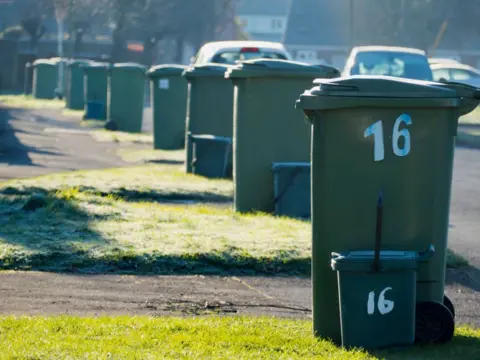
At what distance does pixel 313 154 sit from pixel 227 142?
9096 millimetres

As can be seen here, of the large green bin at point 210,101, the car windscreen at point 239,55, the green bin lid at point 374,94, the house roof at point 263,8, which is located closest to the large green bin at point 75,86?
the car windscreen at point 239,55

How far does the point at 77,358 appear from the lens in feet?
19.4

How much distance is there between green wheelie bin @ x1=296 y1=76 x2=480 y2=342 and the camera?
650 cm

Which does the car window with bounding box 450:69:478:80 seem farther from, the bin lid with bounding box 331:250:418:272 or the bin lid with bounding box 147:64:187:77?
the bin lid with bounding box 331:250:418:272

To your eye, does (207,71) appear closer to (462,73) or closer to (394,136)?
(394,136)

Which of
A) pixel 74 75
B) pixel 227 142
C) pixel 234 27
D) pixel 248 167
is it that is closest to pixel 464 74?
pixel 74 75

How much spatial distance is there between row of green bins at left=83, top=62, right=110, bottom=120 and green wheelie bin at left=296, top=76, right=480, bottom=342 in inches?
1016

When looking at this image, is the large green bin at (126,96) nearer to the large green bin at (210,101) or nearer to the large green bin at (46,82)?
the large green bin at (210,101)

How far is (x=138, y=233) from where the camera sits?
33.5 feet

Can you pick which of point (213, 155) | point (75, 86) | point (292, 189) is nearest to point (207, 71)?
point (213, 155)

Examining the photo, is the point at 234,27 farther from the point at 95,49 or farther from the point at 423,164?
the point at 423,164

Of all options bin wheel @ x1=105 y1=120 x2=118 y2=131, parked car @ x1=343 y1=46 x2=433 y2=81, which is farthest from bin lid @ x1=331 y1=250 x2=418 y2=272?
bin wheel @ x1=105 y1=120 x2=118 y2=131

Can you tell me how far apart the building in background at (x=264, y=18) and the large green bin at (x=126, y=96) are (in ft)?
401

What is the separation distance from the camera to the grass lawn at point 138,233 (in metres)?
9.08
